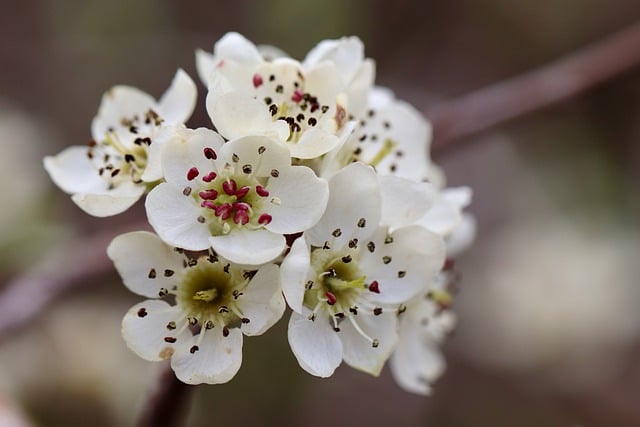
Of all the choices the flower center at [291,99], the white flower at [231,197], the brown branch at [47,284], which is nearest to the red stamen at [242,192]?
the white flower at [231,197]

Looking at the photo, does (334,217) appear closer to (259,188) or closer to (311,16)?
(259,188)

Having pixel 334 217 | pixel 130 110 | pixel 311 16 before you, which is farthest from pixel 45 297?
pixel 311 16

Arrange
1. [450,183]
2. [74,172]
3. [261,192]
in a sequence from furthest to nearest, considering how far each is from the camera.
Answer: [450,183] < [74,172] < [261,192]

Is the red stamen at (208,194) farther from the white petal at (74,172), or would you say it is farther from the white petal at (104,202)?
the white petal at (74,172)

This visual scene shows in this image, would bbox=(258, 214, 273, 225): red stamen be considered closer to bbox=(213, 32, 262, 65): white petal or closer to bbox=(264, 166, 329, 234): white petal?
bbox=(264, 166, 329, 234): white petal

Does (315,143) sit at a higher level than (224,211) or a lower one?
higher

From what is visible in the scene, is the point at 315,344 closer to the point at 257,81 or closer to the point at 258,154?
the point at 258,154

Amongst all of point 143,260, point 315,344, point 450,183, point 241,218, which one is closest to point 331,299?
point 315,344
